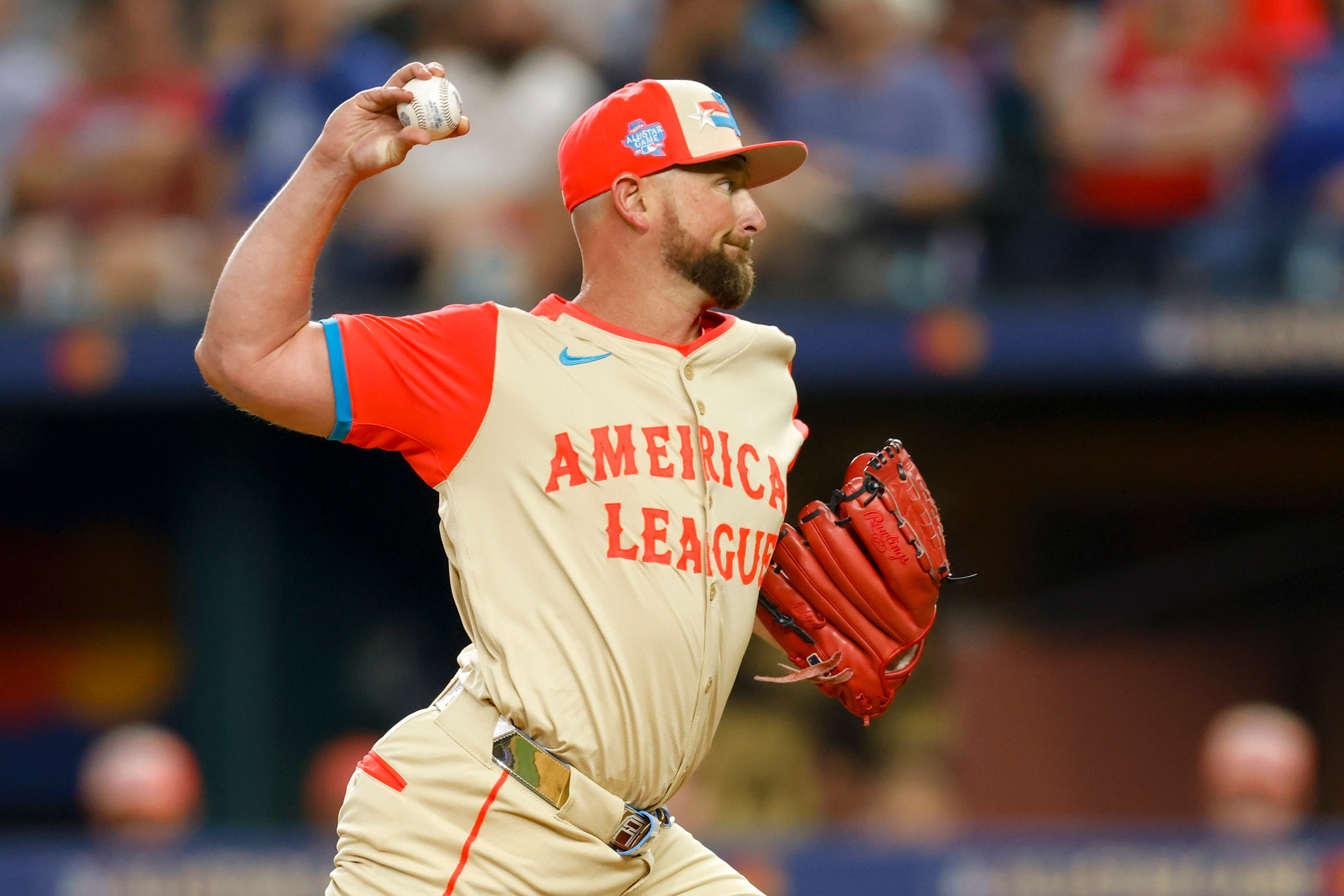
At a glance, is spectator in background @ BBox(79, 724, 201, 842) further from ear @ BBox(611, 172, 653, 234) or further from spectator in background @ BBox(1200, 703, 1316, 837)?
ear @ BBox(611, 172, 653, 234)

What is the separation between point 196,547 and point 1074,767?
3.55m

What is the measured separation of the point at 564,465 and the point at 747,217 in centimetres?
53

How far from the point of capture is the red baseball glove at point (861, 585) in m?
3.14

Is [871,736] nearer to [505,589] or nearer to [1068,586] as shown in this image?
[1068,586]

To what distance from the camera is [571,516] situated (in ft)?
9.15

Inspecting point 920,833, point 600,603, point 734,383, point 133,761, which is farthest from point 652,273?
point 920,833

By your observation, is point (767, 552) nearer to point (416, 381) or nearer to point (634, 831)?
point (634, 831)

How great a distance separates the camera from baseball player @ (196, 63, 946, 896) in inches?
107

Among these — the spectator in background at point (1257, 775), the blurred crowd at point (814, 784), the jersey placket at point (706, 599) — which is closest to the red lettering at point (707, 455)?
the jersey placket at point (706, 599)

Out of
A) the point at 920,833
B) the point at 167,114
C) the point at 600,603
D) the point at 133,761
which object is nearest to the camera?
the point at 600,603

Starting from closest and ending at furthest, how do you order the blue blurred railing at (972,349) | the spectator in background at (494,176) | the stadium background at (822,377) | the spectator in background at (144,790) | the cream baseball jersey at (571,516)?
the cream baseball jersey at (571,516)
the spectator in background at (144,790)
the blue blurred railing at (972,349)
the stadium background at (822,377)
the spectator in background at (494,176)

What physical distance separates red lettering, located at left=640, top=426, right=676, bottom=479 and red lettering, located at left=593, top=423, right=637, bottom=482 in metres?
0.03

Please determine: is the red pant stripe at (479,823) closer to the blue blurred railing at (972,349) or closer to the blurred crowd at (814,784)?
the blurred crowd at (814,784)

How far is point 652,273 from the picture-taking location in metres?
2.98
